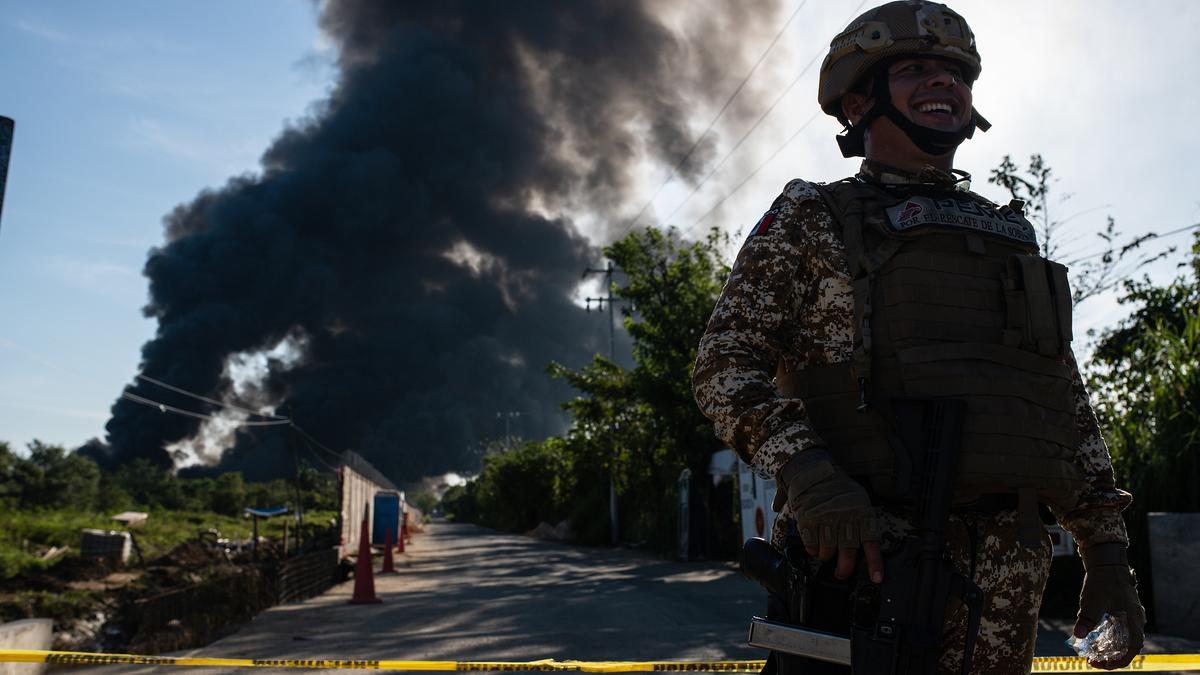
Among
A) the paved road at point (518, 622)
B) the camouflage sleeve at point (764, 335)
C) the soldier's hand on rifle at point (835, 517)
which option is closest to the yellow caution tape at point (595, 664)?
the paved road at point (518, 622)

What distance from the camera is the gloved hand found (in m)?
1.89

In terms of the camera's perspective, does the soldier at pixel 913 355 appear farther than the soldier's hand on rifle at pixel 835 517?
Yes

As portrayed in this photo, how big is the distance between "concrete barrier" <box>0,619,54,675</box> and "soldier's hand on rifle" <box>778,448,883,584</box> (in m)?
4.24

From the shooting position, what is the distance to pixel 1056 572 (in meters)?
8.14

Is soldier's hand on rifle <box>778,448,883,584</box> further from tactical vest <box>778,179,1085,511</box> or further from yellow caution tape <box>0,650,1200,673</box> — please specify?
yellow caution tape <box>0,650,1200,673</box>

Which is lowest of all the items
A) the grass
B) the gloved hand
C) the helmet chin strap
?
the grass

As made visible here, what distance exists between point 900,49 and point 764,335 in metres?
0.66

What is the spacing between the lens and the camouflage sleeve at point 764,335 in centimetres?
169

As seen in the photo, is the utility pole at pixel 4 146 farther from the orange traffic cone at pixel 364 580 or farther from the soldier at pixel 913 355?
the orange traffic cone at pixel 364 580

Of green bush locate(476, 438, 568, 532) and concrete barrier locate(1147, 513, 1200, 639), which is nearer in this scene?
concrete barrier locate(1147, 513, 1200, 639)

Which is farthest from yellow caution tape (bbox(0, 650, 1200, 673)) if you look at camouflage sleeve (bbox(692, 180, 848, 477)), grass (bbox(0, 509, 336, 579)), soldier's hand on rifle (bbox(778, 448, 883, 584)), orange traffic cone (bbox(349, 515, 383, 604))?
grass (bbox(0, 509, 336, 579))

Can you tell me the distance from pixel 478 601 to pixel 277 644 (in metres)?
4.01

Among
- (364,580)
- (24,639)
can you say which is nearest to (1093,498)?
(24,639)

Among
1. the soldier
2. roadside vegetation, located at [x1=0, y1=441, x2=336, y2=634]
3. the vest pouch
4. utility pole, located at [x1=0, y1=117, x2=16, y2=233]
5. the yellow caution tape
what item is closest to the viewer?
the soldier
